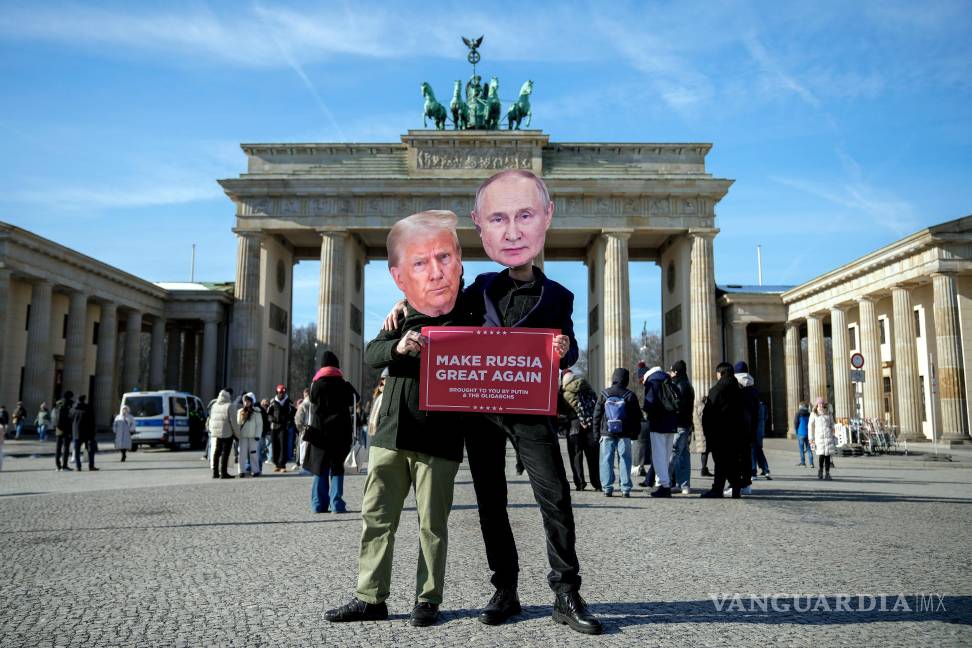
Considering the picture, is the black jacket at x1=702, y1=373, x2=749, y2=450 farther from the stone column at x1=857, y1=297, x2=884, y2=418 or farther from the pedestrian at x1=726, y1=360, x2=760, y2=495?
the stone column at x1=857, y1=297, x2=884, y2=418

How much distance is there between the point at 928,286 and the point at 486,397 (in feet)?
119

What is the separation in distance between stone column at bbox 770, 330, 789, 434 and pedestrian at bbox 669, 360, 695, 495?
1528 inches

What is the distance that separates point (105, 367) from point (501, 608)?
4071cm

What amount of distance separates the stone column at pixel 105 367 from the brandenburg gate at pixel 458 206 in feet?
20.5

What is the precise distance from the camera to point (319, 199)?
42.7 metres

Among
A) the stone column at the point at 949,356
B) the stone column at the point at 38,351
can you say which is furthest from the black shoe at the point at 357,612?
the stone column at the point at 38,351

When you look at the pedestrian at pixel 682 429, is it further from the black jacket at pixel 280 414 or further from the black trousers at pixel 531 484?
the black jacket at pixel 280 414

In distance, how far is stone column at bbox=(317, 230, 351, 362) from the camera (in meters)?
41.3

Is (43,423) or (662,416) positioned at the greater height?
(662,416)

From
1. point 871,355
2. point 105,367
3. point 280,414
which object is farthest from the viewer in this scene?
point 105,367

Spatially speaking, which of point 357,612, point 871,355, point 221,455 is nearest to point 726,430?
point 357,612

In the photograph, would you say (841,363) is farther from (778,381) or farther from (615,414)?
(615,414)

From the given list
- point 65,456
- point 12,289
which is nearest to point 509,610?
point 65,456

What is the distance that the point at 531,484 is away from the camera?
160 inches
